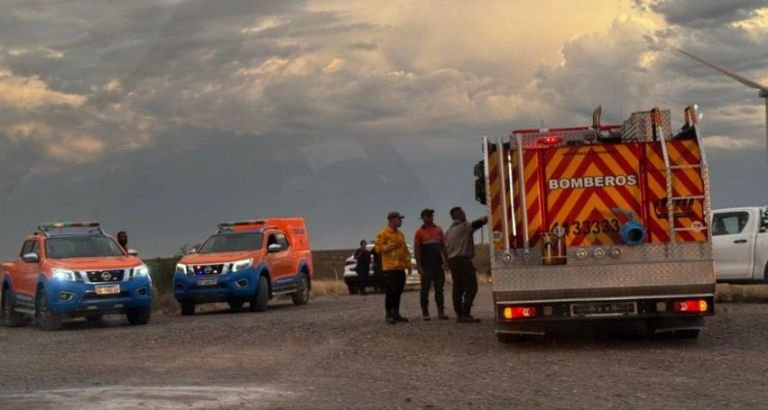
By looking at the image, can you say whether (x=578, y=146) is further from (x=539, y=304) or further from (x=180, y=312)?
(x=180, y=312)

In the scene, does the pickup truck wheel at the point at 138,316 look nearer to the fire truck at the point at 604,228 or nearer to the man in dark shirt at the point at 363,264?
the fire truck at the point at 604,228

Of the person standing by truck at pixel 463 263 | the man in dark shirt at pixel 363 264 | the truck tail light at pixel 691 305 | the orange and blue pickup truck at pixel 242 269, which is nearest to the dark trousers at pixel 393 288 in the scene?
the person standing by truck at pixel 463 263

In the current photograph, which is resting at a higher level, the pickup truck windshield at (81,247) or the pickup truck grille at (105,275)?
the pickup truck windshield at (81,247)

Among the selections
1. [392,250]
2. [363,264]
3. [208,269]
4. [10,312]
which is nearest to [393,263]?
Answer: [392,250]

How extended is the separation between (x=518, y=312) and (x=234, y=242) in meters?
13.3

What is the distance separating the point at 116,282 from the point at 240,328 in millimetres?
3183

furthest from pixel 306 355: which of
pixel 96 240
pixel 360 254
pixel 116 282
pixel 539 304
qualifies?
pixel 360 254

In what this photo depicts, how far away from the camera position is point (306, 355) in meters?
14.1

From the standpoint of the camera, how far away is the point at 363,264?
34469 millimetres

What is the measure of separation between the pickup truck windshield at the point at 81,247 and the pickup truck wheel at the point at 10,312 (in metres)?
1.66

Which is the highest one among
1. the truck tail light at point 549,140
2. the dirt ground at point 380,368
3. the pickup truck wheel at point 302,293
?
the truck tail light at point 549,140

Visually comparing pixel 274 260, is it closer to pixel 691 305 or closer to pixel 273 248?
pixel 273 248

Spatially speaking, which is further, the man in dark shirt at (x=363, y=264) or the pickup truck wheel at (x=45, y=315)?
the man in dark shirt at (x=363, y=264)

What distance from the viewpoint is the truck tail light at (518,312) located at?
1353 centimetres
